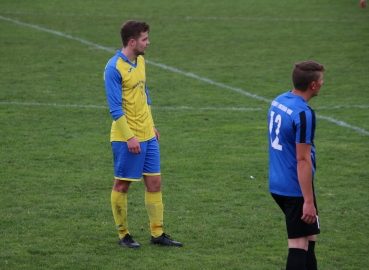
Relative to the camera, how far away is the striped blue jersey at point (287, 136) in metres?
4.84

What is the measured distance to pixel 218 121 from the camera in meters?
11.6

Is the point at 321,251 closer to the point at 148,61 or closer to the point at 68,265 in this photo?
the point at 68,265

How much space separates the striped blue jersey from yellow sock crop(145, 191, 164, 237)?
1636mm

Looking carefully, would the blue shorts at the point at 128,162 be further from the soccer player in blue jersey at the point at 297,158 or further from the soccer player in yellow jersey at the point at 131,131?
the soccer player in blue jersey at the point at 297,158

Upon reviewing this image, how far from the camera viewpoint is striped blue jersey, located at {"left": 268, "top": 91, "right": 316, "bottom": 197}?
484 centimetres

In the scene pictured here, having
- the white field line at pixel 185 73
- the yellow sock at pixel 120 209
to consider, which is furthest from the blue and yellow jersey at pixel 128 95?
the white field line at pixel 185 73

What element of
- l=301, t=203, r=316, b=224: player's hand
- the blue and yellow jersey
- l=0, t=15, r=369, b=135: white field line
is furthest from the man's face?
l=0, t=15, r=369, b=135: white field line

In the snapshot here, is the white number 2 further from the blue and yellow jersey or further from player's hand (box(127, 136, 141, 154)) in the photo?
the blue and yellow jersey

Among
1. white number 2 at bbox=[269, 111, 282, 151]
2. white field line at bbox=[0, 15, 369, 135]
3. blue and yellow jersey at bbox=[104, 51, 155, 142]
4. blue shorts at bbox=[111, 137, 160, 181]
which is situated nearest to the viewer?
white number 2 at bbox=[269, 111, 282, 151]

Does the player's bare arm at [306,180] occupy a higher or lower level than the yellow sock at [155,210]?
higher

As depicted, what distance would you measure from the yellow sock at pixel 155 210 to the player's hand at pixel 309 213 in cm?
195

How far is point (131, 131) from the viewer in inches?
242

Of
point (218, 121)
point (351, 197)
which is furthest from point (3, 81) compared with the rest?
point (351, 197)

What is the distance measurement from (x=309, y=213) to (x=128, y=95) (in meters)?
2.19
